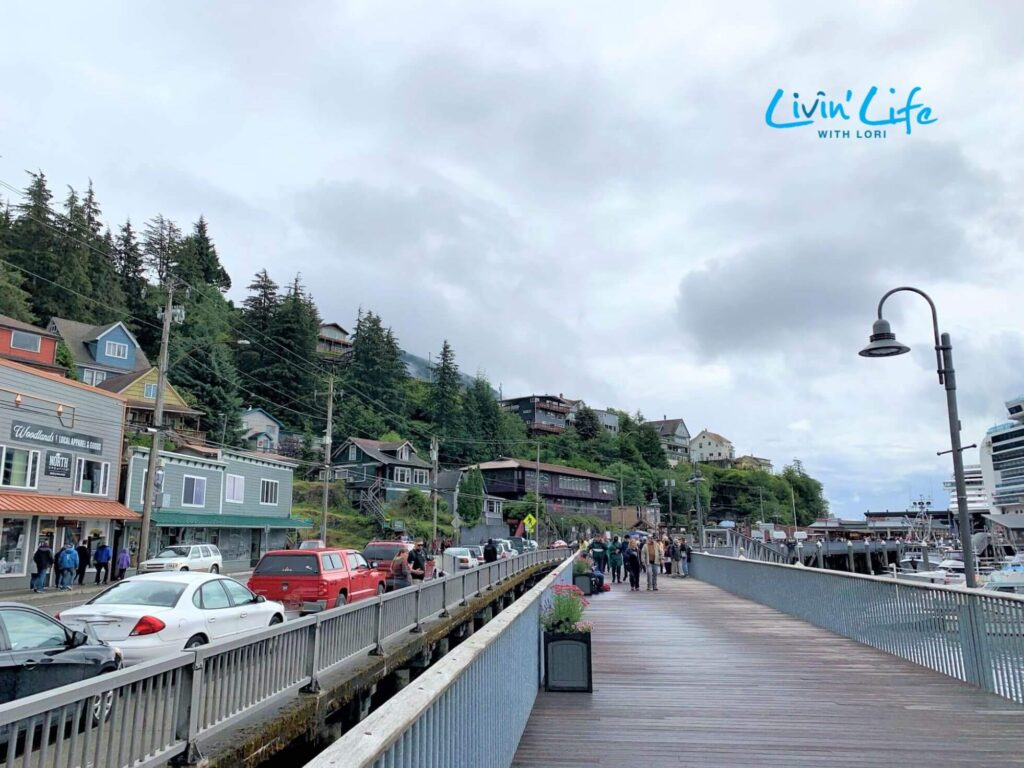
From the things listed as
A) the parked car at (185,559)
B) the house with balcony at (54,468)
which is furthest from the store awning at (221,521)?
the parked car at (185,559)

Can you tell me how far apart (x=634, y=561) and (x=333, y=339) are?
105899mm

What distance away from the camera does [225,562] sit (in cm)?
4219

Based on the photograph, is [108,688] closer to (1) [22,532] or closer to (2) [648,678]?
(2) [648,678]

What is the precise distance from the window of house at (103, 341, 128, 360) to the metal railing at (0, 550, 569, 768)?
5986 cm

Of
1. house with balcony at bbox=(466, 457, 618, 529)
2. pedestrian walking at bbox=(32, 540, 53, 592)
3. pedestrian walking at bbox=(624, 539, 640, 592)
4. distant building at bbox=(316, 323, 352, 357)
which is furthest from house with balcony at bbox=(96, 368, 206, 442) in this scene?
distant building at bbox=(316, 323, 352, 357)

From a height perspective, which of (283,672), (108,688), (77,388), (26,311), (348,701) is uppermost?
(26,311)

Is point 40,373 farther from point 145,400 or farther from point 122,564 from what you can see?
point 145,400

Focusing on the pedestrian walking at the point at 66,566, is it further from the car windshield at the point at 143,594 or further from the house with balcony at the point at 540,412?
the house with balcony at the point at 540,412

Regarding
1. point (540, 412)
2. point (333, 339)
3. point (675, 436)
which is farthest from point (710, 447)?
point (333, 339)

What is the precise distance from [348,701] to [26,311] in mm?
64041

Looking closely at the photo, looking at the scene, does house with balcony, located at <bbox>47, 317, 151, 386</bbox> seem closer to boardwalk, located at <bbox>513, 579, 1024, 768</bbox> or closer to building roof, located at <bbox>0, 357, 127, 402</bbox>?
building roof, located at <bbox>0, 357, 127, 402</bbox>

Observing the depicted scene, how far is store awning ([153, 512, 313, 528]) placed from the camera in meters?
37.6

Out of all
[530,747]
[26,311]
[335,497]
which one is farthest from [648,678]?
[26,311]

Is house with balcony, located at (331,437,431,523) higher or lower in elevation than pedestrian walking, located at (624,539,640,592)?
higher
